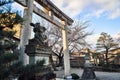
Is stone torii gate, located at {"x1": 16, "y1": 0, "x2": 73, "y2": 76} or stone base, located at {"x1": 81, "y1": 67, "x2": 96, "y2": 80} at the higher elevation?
stone torii gate, located at {"x1": 16, "y1": 0, "x2": 73, "y2": 76}

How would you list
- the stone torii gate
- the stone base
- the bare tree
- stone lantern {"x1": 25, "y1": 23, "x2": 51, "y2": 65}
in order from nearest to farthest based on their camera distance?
stone lantern {"x1": 25, "y1": 23, "x2": 51, "y2": 65} < the stone torii gate < the stone base < the bare tree

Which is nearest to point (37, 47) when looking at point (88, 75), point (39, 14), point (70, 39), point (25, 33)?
point (25, 33)

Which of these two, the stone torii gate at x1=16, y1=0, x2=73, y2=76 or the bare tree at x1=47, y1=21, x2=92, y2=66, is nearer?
the stone torii gate at x1=16, y1=0, x2=73, y2=76

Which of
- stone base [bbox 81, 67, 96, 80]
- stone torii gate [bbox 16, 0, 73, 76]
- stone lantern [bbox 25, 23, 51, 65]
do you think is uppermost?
stone torii gate [bbox 16, 0, 73, 76]

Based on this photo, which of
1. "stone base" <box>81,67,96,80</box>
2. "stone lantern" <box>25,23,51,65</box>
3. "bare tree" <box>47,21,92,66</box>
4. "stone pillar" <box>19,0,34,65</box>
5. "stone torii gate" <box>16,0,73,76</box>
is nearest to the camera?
"stone lantern" <box>25,23,51,65</box>

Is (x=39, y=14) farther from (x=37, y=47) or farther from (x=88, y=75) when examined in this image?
(x=88, y=75)

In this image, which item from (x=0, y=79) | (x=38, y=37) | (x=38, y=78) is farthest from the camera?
(x=38, y=37)

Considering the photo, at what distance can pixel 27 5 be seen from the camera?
4895mm

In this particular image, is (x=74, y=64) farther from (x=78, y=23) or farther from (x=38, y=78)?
(x=38, y=78)

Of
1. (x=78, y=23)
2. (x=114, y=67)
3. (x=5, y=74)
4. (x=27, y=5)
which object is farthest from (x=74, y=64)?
(x=5, y=74)

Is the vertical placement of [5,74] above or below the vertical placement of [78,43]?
below

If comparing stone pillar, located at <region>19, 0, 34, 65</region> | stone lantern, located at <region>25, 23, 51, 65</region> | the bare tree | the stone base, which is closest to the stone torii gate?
stone pillar, located at <region>19, 0, 34, 65</region>

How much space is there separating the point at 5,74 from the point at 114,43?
71.0ft

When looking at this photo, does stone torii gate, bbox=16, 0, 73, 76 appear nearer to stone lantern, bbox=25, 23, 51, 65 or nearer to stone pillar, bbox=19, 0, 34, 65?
stone pillar, bbox=19, 0, 34, 65
